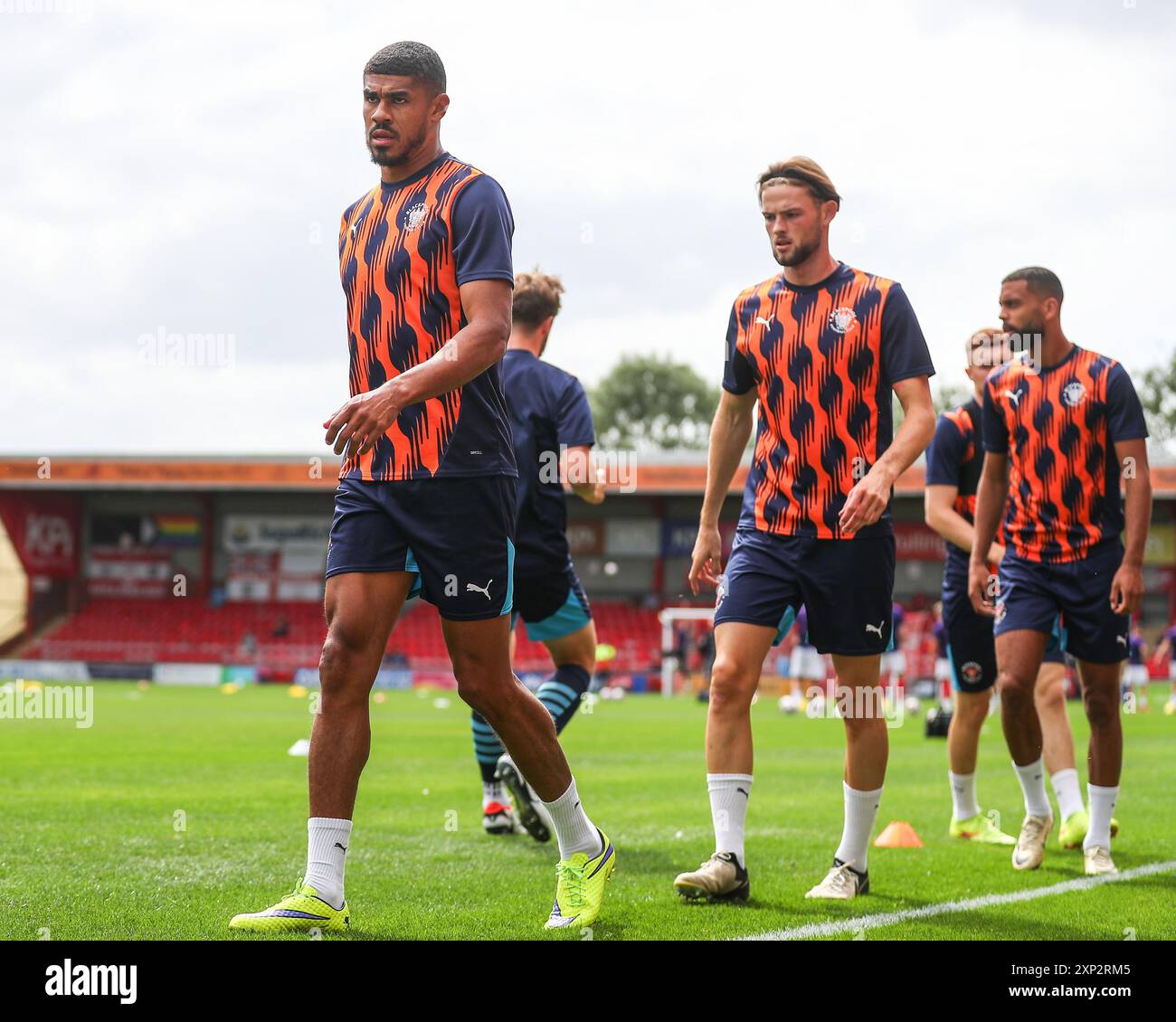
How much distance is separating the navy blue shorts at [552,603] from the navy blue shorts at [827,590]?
1587 mm

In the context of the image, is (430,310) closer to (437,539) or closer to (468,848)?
(437,539)

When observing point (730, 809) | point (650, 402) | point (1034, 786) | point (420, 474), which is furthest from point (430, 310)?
point (650, 402)

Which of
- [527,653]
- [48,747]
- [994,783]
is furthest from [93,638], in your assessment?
[994,783]

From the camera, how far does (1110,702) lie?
617 cm

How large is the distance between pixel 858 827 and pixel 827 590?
3.00ft

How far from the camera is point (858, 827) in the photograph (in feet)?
17.1

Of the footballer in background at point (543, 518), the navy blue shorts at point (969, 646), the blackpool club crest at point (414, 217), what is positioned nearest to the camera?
the blackpool club crest at point (414, 217)

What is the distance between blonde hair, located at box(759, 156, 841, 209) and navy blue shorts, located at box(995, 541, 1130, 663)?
2.01 meters

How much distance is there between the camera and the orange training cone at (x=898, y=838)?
6.87 metres

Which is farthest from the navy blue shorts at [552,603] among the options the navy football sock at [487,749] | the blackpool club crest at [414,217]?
the blackpool club crest at [414,217]

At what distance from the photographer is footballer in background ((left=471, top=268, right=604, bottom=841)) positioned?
262 inches

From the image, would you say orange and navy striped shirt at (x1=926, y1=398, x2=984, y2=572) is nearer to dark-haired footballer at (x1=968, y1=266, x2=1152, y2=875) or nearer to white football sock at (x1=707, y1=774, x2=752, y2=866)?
dark-haired footballer at (x1=968, y1=266, x2=1152, y2=875)

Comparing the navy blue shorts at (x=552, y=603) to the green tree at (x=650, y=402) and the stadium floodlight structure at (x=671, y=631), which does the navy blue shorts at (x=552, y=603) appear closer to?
the stadium floodlight structure at (x=671, y=631)

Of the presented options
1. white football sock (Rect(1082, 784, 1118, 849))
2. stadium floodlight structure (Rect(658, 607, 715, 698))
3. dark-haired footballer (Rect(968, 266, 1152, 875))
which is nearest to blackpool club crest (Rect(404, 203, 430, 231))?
dark-haired footballer (Rect(968, 266, 1152, 875))
